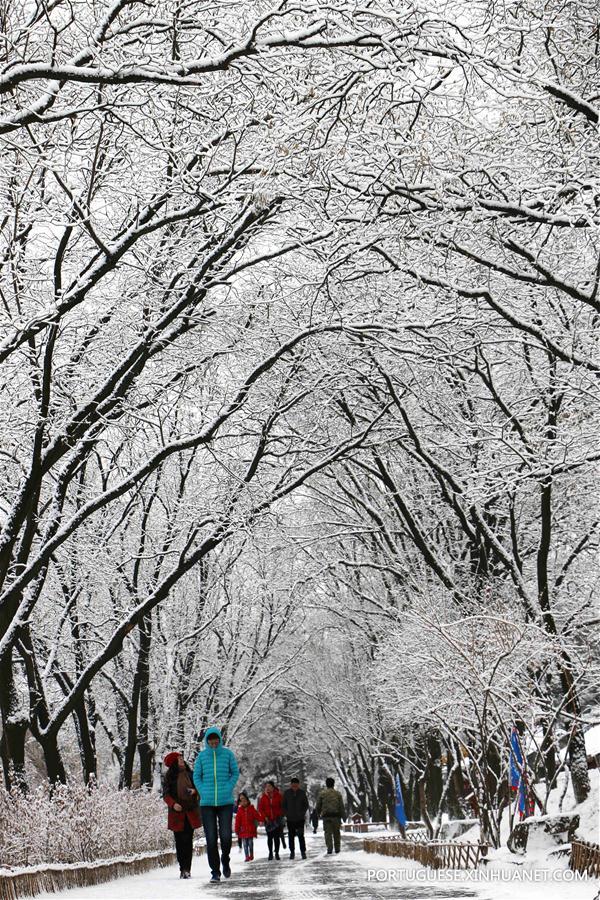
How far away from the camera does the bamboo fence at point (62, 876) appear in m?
9.91

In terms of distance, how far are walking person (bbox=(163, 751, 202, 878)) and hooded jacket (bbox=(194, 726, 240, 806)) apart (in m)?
0.49

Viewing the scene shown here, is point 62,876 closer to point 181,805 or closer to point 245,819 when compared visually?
point 181,805

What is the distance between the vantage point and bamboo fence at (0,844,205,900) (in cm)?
991

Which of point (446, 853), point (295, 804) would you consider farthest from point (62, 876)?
point (295, 804)

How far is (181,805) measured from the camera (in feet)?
39.9

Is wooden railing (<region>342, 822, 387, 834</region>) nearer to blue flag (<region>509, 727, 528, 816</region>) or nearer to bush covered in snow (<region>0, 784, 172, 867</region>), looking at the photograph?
bush covered in snow (<region>0, 784, 172, 867</region>)

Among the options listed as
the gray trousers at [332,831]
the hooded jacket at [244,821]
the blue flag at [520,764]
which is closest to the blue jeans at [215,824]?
the blue flag at [520,764]

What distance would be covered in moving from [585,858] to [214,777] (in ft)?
14.3

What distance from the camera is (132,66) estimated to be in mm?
7273

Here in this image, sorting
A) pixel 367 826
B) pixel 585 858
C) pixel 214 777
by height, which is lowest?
pixel 367 826

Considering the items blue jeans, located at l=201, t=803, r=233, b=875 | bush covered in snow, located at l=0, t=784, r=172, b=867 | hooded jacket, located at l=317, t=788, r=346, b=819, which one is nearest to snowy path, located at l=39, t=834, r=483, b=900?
blue jeans, located at l=201, t=803, r=233, b=875

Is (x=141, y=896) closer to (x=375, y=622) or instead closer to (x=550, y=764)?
(x=550, y=764)

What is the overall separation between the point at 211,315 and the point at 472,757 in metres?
7.15

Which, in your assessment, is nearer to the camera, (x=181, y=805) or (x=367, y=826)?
(x=181, y=805)
